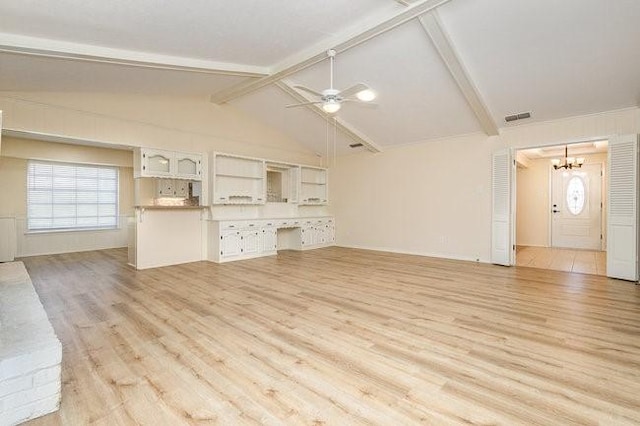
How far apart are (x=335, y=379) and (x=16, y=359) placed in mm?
1760

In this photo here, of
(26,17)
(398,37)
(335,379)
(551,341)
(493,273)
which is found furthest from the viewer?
(493,273)

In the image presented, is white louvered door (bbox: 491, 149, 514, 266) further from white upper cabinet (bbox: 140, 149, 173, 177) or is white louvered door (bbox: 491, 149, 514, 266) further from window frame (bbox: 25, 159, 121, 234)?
window frame (bbox: 25, 159, 121, 234)

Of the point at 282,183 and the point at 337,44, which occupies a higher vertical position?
the point at 337,44

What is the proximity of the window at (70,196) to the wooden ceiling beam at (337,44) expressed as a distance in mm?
4556

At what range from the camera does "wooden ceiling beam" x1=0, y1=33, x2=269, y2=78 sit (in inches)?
123

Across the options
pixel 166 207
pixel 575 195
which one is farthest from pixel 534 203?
pixel 166 207

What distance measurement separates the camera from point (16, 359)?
1632 millimetres

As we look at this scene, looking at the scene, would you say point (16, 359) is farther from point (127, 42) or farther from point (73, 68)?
point (73, 68)

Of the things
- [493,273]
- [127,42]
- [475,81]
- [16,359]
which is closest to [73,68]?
[127,42]

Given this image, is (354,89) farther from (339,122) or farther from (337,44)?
(339,122)

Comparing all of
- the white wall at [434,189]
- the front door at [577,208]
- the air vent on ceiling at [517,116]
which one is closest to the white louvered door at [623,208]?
the white wall at [434,189]

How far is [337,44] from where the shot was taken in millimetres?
4203

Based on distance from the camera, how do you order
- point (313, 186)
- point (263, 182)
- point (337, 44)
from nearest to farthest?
point (337, 44), point (263, 182), point (313, 186)

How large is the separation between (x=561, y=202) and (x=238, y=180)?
27.8 feet
